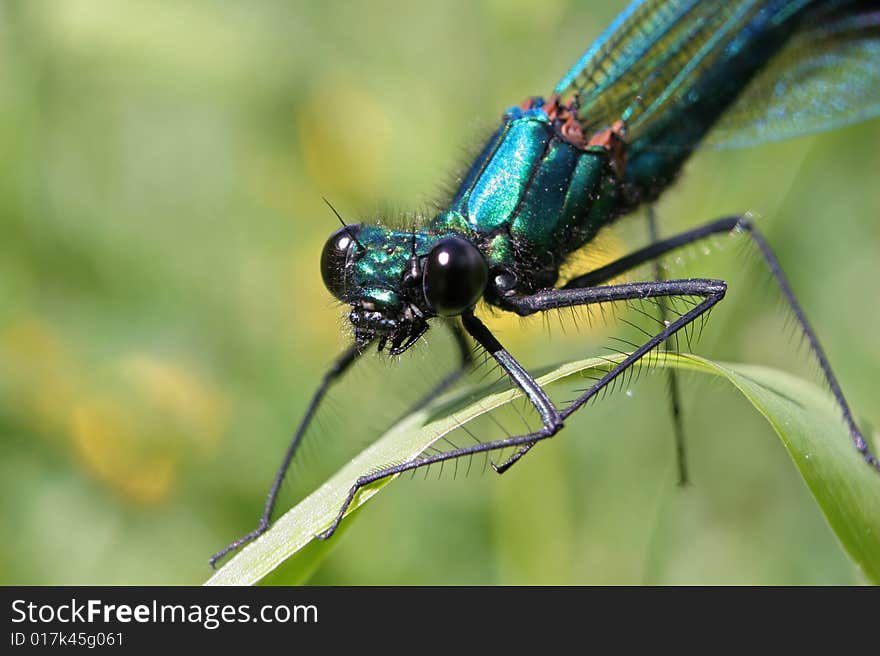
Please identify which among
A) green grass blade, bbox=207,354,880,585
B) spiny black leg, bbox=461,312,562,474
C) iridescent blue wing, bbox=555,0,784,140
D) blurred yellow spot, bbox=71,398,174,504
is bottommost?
green grass blade, bbox=207,354,880,585

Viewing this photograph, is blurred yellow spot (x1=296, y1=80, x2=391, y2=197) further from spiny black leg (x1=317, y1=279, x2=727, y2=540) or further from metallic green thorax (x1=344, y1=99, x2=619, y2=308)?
spiny black leg (x1=317, y1=279, x2=727, y2=540)

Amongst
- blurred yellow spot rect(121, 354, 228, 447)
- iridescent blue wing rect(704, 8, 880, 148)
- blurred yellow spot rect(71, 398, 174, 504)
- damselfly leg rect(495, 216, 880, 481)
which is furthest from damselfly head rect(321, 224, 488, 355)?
iridescent blue wing rect(704, 8, 880, 148)

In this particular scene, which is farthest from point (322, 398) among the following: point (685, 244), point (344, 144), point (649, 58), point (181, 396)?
point (344, 144)

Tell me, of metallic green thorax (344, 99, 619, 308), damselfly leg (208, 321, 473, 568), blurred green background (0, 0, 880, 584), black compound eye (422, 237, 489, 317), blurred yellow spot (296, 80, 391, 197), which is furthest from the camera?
blurred yellow spot (296, 80, 391, 197)

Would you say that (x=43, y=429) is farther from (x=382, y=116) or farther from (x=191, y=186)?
(x=382, y=116)

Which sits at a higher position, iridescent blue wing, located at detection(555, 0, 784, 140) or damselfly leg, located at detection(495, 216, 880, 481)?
iridescent blue wing, located at detection(555, 0, 784, 140)

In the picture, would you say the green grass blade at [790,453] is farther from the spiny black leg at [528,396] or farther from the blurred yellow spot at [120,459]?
the blurred yellow spot at [120,459]

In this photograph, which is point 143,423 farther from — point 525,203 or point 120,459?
point 525,203
